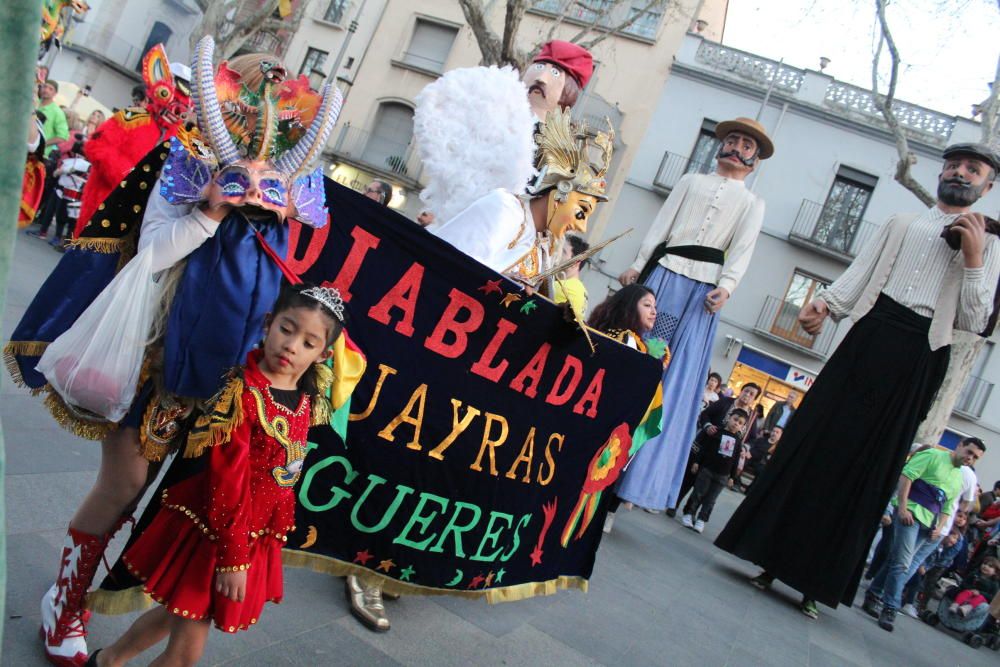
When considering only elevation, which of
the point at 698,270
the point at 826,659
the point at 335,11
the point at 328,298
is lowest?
the point at 826,659

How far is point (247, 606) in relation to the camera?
6.28 feet

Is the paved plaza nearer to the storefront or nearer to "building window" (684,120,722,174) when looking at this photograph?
the storefront

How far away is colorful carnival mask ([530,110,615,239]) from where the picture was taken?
3211 millimetres

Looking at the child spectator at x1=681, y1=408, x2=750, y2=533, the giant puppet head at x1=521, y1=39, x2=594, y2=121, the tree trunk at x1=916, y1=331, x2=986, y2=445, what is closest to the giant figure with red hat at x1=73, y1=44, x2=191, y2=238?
the giant puppet head at x1=521, y1=39, x2=594, y2=121

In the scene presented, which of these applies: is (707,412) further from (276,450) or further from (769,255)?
(769,255)

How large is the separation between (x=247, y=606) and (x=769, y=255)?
22.5 metres

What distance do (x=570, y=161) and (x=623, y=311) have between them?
1601mm

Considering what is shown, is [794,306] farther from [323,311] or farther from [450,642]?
[323,311]

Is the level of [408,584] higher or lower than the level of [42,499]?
higher

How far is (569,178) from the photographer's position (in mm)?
3205

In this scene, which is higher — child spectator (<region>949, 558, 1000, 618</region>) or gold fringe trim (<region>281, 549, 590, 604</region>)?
child spectator (<region>949, 558, 1000, 618</region>)

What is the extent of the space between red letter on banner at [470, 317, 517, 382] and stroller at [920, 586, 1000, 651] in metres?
7.35

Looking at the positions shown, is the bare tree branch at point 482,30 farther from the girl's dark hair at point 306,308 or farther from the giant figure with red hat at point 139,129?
the girl's dark hair at point 306,308

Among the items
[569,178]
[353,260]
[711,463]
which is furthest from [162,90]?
[711,463]
